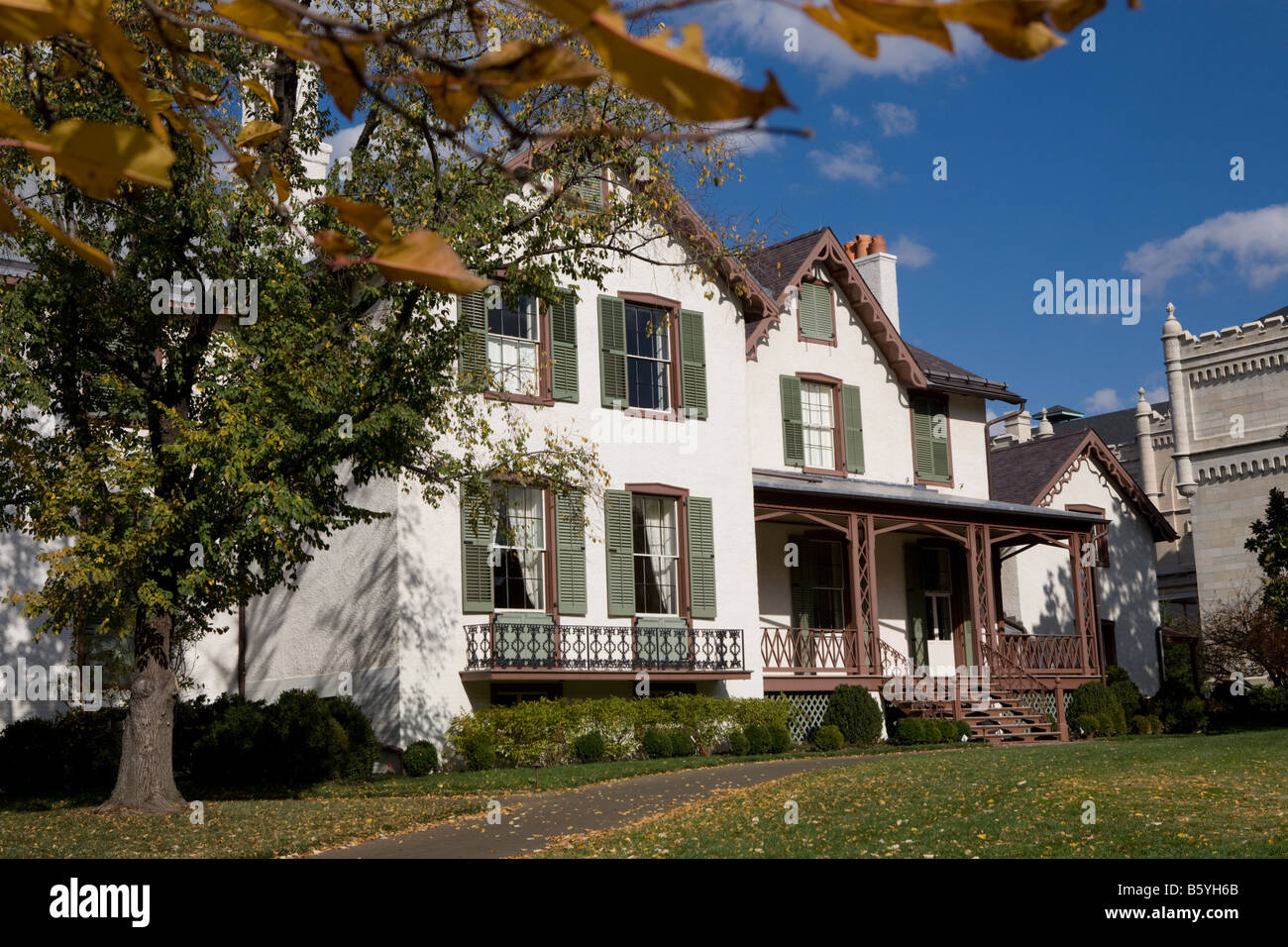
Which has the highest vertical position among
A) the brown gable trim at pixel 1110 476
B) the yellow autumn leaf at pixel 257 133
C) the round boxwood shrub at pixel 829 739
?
the brown gable trim at pixel 1110 476

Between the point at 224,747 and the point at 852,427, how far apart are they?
14234mm

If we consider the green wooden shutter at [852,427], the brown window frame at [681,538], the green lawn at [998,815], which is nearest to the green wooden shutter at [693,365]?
the brown window frame at [681,538]

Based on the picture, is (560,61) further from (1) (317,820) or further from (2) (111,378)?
(2) (111,378)

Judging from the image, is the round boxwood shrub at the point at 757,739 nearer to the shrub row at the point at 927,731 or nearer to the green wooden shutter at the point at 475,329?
the shrub row at the point at 927,731

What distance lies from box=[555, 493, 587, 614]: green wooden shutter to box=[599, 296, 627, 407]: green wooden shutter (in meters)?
2.09

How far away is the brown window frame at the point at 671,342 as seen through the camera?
23.0 m

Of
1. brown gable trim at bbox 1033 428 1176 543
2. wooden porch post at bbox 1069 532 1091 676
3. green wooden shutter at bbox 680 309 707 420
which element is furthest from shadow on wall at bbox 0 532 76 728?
brown gable trim at bbox 1033 428 1176 543

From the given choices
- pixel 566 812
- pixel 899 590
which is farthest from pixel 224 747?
pixel 899 590

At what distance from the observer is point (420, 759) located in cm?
1897

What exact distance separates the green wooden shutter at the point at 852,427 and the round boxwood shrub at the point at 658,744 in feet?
28.4

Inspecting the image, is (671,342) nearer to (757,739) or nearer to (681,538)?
(681,538)

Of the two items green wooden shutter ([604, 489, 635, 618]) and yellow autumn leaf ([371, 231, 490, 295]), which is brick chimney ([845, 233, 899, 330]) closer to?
green wooden shutter ([604, 489, 635, 618])

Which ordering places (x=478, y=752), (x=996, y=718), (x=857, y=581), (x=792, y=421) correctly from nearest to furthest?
(x=478, y=752)
(x=857, y=581)
(x=996, y=718)
(x=792, y=421)
